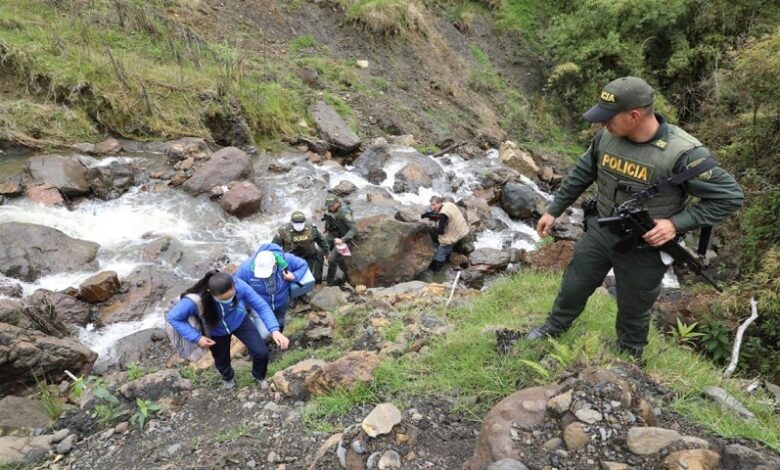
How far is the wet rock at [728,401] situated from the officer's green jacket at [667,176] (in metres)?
1.17

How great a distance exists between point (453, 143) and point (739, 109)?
22.2 feet

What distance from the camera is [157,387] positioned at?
184 inches

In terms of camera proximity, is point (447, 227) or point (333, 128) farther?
point (333, 128)

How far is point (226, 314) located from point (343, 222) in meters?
3.99

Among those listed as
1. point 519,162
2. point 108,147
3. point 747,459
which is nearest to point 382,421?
point 747,459

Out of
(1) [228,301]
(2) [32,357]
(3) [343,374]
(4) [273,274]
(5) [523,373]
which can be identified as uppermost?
(5) [523,373]

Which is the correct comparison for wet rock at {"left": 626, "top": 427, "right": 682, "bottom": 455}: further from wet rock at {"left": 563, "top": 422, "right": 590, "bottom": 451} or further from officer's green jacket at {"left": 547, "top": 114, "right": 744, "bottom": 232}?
officer's green jacket at {"left": 547, "top": 114, "right": 744, "bottom": 232}

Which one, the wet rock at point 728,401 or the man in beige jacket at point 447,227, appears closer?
the wet rock at point 728,401

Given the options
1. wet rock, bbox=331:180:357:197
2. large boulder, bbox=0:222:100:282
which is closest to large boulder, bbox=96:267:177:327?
large boulder, bbox=0:222:100:282

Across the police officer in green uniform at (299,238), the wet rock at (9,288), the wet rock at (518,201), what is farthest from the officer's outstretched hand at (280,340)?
the wet rock at (518,201)

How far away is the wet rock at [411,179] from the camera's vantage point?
11773 millimetres

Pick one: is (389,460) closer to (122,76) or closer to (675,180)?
(675,180)

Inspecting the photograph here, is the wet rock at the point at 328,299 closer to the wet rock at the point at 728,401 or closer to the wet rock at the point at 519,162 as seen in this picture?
the wet rock at the point at 728,401

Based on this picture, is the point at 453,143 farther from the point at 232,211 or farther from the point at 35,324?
the point at 35,324
